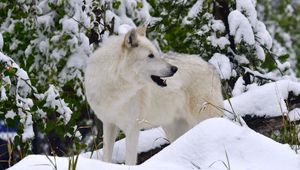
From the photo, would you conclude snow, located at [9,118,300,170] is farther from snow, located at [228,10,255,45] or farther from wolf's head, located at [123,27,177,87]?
snow, located at [228,10,255,45]

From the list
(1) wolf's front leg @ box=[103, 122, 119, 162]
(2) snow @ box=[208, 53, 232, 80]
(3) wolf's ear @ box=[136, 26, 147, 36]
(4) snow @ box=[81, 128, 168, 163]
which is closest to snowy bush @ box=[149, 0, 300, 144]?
(2) snow @ box=[208, 53, 232, 80]

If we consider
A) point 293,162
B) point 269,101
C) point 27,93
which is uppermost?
point 293,162

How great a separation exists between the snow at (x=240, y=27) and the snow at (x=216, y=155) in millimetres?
4576

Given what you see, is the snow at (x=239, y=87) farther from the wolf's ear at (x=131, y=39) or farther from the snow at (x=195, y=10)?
the wolf's ear at (x=131, y=39)

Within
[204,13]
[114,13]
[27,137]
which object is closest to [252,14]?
[204,13]

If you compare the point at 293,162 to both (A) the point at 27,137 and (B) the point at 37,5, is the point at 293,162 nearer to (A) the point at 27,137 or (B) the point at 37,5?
(A) the point at 27,137

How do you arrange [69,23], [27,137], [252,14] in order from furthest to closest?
[252,14]
[69,23]
[27,137]

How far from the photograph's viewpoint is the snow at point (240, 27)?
784cm

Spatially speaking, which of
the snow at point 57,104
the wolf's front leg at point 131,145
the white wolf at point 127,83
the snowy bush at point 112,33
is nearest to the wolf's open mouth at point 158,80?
the white wolf at point 127,83

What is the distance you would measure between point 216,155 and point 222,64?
4858 mm

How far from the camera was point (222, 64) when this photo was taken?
8023mm

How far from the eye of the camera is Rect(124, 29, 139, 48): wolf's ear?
5.85m

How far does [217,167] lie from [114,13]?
212 inches

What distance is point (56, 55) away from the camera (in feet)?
25.9
